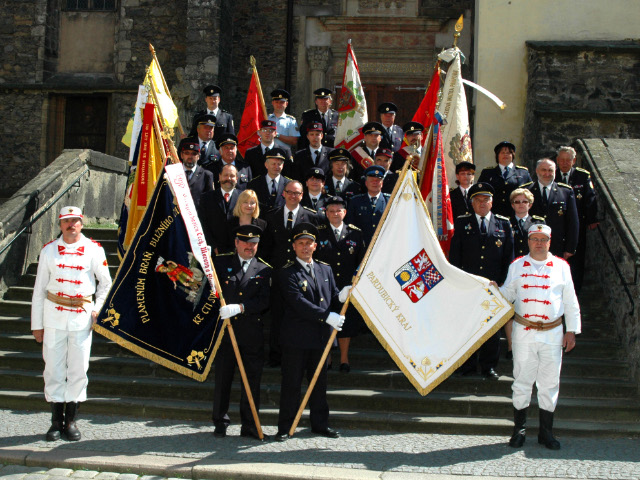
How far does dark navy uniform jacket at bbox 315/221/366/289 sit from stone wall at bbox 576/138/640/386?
9.09 ft

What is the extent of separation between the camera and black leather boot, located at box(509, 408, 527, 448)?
21.5 ft

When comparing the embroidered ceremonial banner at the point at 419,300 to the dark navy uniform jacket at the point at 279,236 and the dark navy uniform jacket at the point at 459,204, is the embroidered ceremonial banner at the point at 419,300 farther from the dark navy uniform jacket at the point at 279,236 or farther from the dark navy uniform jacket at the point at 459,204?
the dark navy uniform jacket at the point at 459,204

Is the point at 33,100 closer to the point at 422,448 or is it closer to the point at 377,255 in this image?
the point at 377,255

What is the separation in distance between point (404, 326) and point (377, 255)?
700 millimetres

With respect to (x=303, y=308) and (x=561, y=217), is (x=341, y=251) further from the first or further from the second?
(x=561, y=217)

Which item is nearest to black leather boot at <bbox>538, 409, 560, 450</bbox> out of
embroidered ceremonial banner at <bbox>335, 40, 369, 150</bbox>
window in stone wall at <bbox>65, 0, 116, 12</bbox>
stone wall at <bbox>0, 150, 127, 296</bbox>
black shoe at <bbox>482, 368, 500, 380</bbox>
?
black shoe at <bbox>482, 368, 500, 380</bbox>

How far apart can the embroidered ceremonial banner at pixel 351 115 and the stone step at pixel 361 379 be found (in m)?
3.76

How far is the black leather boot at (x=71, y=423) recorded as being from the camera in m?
6.58

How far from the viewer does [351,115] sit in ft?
35.7

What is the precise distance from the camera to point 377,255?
710cm

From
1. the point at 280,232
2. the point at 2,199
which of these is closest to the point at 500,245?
the point at 280,232

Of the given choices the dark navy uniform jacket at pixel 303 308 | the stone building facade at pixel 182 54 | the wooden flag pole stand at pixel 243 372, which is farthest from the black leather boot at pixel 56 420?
the stone building facade at pixel 182 54

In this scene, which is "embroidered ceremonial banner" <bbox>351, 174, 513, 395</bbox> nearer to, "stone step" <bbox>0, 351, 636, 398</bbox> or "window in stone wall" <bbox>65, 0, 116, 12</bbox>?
"stone step" <bbox>0, 351, 636, 398</bbox>

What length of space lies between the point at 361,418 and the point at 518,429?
1432 mm
